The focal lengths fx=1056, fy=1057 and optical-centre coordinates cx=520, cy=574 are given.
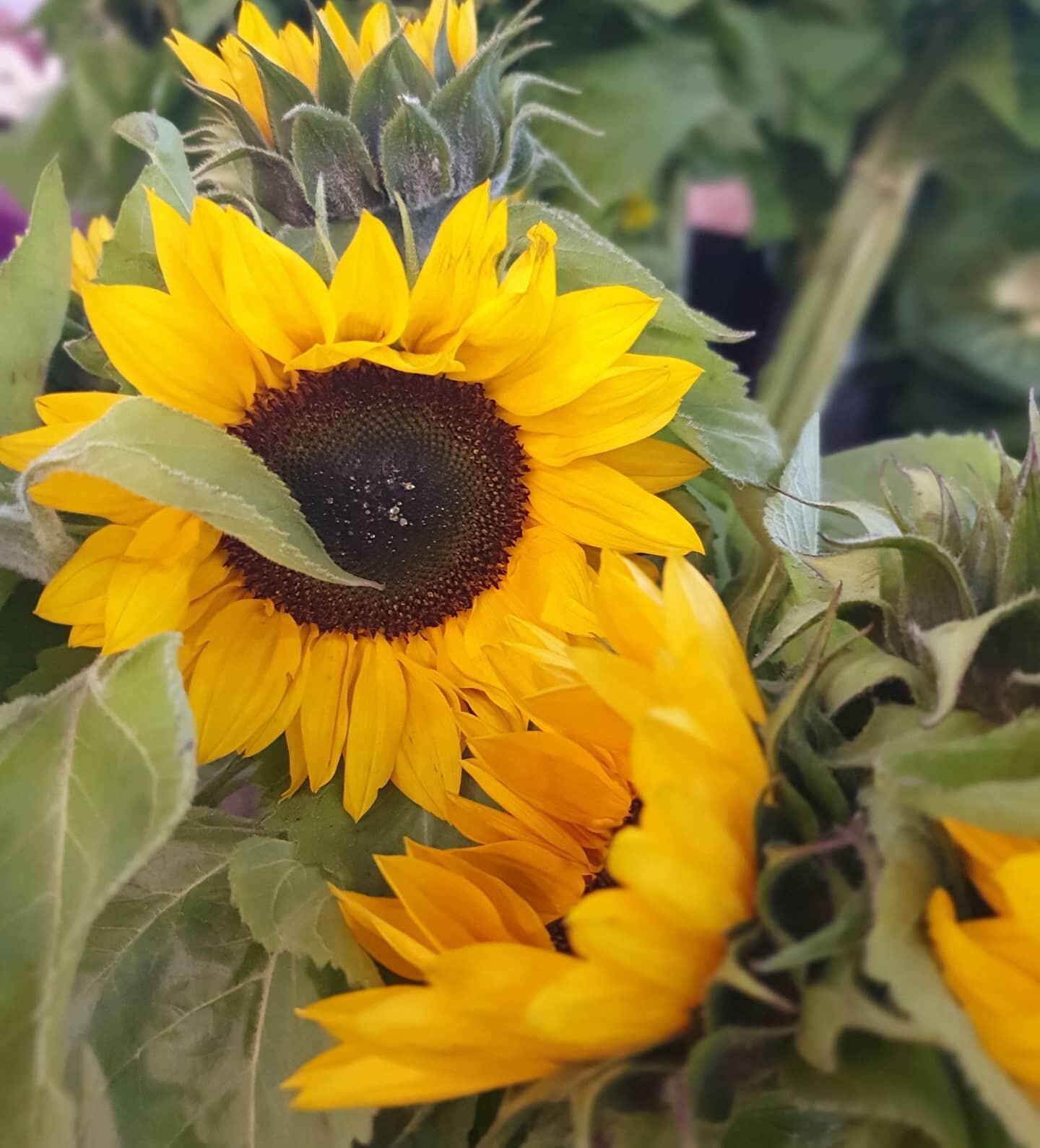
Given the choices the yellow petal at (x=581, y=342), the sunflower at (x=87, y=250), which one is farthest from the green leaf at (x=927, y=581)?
the sunflower at (x=87, y=250)

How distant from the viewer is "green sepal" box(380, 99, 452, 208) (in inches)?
15.0

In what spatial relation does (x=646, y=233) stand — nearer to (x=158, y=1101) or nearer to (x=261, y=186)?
(x=261, y=186)

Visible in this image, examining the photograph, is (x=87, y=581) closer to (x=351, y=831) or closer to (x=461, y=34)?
(x=351, y=831)

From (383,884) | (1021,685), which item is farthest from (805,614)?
(383,884)

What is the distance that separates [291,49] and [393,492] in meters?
0.18

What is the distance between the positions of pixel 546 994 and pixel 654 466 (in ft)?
0.70

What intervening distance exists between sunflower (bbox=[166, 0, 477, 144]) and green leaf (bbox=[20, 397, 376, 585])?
0.50ft

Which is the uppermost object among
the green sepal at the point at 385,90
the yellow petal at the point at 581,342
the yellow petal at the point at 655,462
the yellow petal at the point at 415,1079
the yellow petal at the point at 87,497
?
the green sepal at the point at 385,90

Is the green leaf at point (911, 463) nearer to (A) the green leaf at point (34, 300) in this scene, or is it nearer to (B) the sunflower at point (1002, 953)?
(B) the sunflower at point (1002, 953)

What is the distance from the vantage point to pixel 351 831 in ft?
1.31

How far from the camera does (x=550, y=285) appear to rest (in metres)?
0.34

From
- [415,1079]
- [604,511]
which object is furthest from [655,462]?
[415,1079]

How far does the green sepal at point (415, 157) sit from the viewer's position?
0.38 meters

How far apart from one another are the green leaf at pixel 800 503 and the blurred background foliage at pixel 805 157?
27 cm
